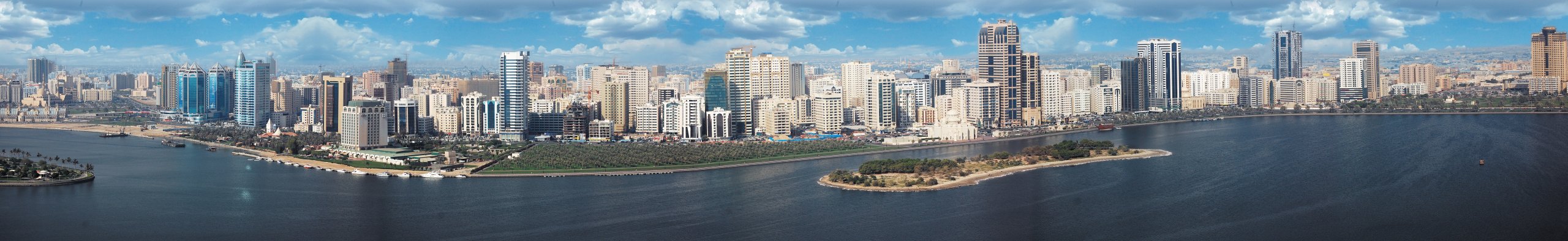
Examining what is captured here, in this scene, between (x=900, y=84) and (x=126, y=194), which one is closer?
(x=126, y=194)

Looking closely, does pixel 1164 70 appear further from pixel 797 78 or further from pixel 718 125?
pixel 718 125

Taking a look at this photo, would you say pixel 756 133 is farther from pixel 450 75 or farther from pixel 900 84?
pixel 450 75

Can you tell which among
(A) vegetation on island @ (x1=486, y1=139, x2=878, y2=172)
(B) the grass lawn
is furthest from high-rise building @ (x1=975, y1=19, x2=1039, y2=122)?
(B) the grass lawn

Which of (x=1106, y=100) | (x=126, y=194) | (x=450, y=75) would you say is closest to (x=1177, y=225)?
(x=126, y=194)

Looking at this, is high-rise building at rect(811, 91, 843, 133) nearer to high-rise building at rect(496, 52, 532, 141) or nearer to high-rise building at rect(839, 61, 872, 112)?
high-rise building at rect(839, 61, 872, 112)

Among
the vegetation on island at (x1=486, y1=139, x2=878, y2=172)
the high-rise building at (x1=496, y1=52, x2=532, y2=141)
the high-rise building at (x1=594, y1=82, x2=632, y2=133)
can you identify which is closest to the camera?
the vegetation on island at (x1=486, y1=139, x2=878, y2=172)

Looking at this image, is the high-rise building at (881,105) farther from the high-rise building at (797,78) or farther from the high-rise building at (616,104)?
the high-rise building at (797,78)
